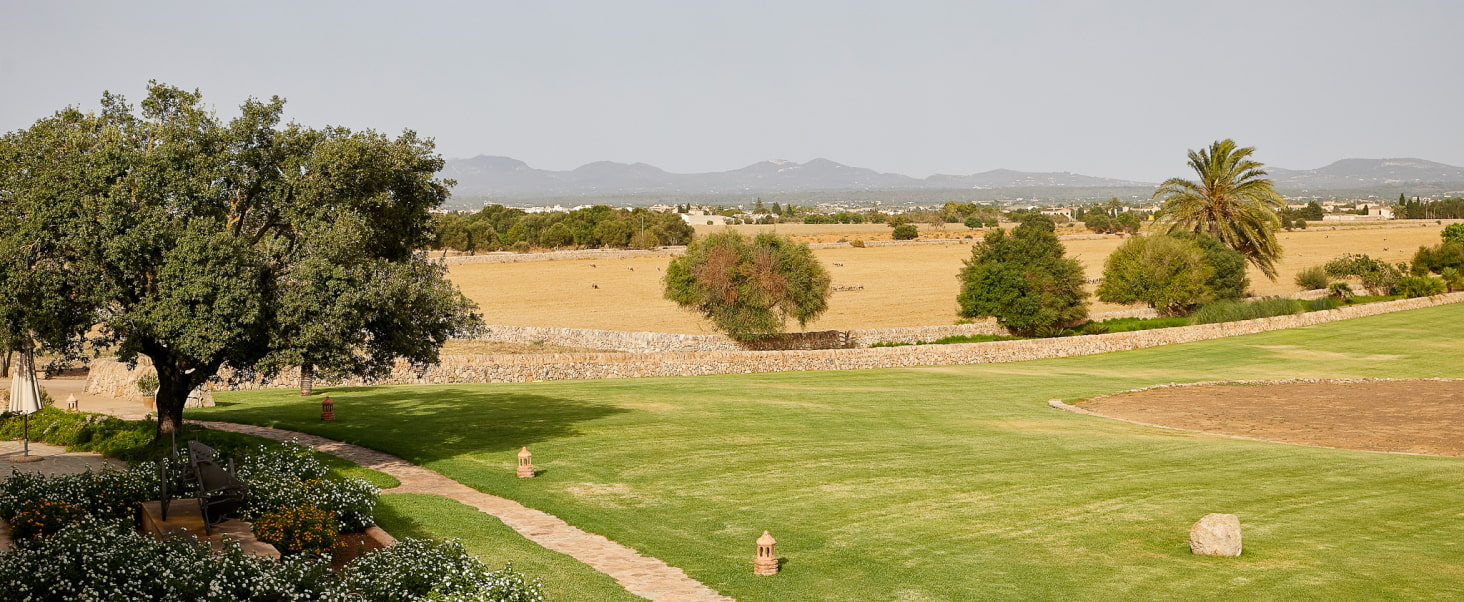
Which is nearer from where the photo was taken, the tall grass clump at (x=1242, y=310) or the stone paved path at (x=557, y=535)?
the stone paved path at (x=557, y=535)

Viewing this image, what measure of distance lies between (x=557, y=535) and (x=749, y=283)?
119 ft

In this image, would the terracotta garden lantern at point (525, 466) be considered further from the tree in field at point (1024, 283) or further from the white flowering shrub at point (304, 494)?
the tree in field at point (1024, 283)

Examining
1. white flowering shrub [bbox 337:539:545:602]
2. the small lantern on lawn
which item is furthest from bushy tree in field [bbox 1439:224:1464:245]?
white flowering shrub [bbox 337:539:545:602]

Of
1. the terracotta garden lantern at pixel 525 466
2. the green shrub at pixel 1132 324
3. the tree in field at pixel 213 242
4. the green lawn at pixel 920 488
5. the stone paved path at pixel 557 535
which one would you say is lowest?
the green shrub at pixel 1132 324

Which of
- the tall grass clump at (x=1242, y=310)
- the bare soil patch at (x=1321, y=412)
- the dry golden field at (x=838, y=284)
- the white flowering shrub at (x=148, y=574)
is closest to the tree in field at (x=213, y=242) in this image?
the white flowering shrub at (x=148, y=574)

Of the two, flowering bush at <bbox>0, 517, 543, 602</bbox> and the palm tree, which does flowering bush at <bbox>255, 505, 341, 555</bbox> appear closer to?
flowering bush at <bbox>0, 517, 543, 602</bbox>

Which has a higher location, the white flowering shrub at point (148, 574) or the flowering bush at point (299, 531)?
the white flowering shrub at point (148, 574)

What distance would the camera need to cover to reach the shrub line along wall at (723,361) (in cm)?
3896

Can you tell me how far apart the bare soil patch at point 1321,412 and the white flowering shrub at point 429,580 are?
75.8ft

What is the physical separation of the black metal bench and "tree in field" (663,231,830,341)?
38157 millimetres

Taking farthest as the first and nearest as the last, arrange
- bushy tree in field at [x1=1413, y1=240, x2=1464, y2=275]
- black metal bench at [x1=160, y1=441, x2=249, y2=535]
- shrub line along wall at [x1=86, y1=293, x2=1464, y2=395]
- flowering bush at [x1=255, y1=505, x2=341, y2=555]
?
bushy tree in field at [x1=1413, y1=240, x2=1464, y2=275], shrub line along wall at [x1=86, y1=293, x2=1464, y2=395], black metal bench at [x1=160, y1=441, x2=249, y2=535], flowering bush at [x1=255, y1=505, x2=341, y2=555]

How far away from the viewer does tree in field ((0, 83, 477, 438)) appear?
61.4ft

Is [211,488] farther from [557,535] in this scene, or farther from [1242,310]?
[1242,310]

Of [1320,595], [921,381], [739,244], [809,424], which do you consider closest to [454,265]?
[739,244]
